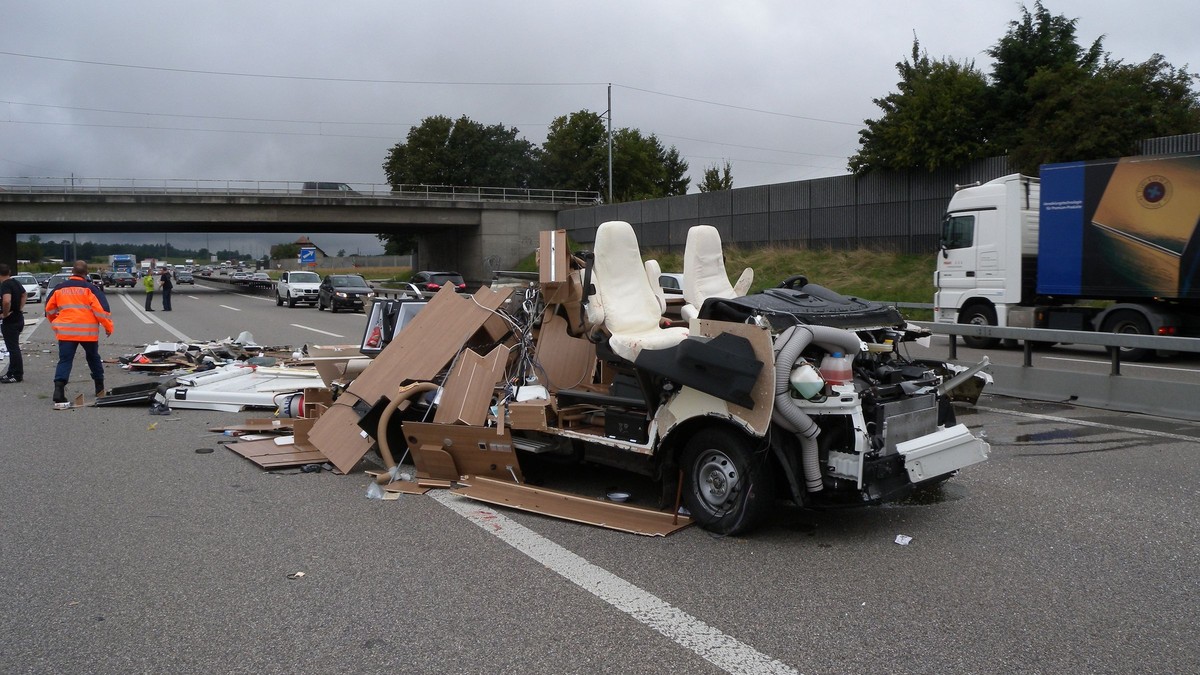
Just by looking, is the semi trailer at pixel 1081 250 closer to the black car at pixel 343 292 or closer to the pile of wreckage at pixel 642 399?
the pile of wreckage at pixel 642 399

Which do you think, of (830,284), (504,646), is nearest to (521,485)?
(504,646)

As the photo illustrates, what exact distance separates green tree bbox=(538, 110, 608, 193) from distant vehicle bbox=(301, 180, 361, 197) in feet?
79.7

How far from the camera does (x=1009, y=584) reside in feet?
16.1

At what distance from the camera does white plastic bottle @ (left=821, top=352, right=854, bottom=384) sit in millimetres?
5371

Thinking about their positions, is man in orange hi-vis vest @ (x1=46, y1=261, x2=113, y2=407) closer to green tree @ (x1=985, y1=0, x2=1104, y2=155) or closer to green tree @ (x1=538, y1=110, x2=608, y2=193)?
green tree @ (x1=985, y1=0, x2=1104, y2=155)

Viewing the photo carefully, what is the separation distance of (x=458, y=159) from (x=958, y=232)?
226 feet

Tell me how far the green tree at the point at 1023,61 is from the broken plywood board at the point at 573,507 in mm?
30278

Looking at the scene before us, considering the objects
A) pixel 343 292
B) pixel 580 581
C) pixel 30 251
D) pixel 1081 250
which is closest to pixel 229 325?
pixel 343 292

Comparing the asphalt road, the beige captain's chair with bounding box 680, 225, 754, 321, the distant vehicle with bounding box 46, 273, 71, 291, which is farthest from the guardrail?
the distant vehicle with bounding box 46, 273, 71, 291

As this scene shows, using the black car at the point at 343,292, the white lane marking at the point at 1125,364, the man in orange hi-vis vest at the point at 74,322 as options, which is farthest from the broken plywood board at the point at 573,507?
the black car at the point at 343,292

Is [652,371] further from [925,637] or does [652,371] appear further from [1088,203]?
[1088,203]

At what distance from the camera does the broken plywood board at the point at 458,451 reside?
687 cm

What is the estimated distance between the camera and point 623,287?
7.29 m

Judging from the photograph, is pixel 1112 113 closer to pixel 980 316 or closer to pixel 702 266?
pixel 980 316
